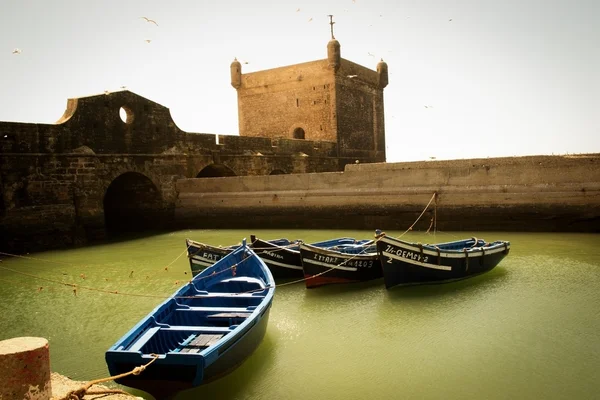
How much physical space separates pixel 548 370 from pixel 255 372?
10.0 feet

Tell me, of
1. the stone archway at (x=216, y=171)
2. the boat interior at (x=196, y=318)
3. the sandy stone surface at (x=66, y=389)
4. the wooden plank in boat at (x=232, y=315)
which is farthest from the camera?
the stone archway at (x=216, y=171)

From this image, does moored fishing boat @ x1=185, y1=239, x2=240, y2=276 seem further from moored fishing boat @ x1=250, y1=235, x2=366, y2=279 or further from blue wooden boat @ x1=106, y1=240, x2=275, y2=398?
blue wooden boat @ x1=106, y1=240, x2=275, y2=398

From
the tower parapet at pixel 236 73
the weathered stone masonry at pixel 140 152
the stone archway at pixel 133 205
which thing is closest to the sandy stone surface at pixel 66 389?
the weathered stone masonry at pixel 140 152

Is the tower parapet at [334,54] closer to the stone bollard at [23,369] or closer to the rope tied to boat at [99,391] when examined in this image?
the rope tied to boat at [99,391]

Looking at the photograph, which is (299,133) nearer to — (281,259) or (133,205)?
(133,205)

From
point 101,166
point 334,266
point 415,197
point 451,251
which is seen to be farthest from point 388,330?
point 101,166

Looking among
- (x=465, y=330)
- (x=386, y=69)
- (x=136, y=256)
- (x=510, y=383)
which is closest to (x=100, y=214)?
(x=136, y=256)

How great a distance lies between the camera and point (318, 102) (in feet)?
85.6

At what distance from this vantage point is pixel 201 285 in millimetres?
6176

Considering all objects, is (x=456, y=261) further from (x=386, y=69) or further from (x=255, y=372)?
(x=386, y=69)

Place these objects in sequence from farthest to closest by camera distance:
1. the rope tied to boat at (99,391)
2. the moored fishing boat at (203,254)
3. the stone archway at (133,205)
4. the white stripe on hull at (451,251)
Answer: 1. the stone archway at (133,205)
2. the moored fishing boat at (203,254)
3. the white stripe on hull at (451,251)
4. the rope tied to boat at (99,391)

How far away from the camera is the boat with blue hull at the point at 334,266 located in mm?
7840

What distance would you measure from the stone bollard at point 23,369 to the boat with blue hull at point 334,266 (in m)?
4.97

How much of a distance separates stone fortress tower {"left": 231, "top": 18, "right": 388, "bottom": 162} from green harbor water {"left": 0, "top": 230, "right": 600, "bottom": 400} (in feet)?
56.2
